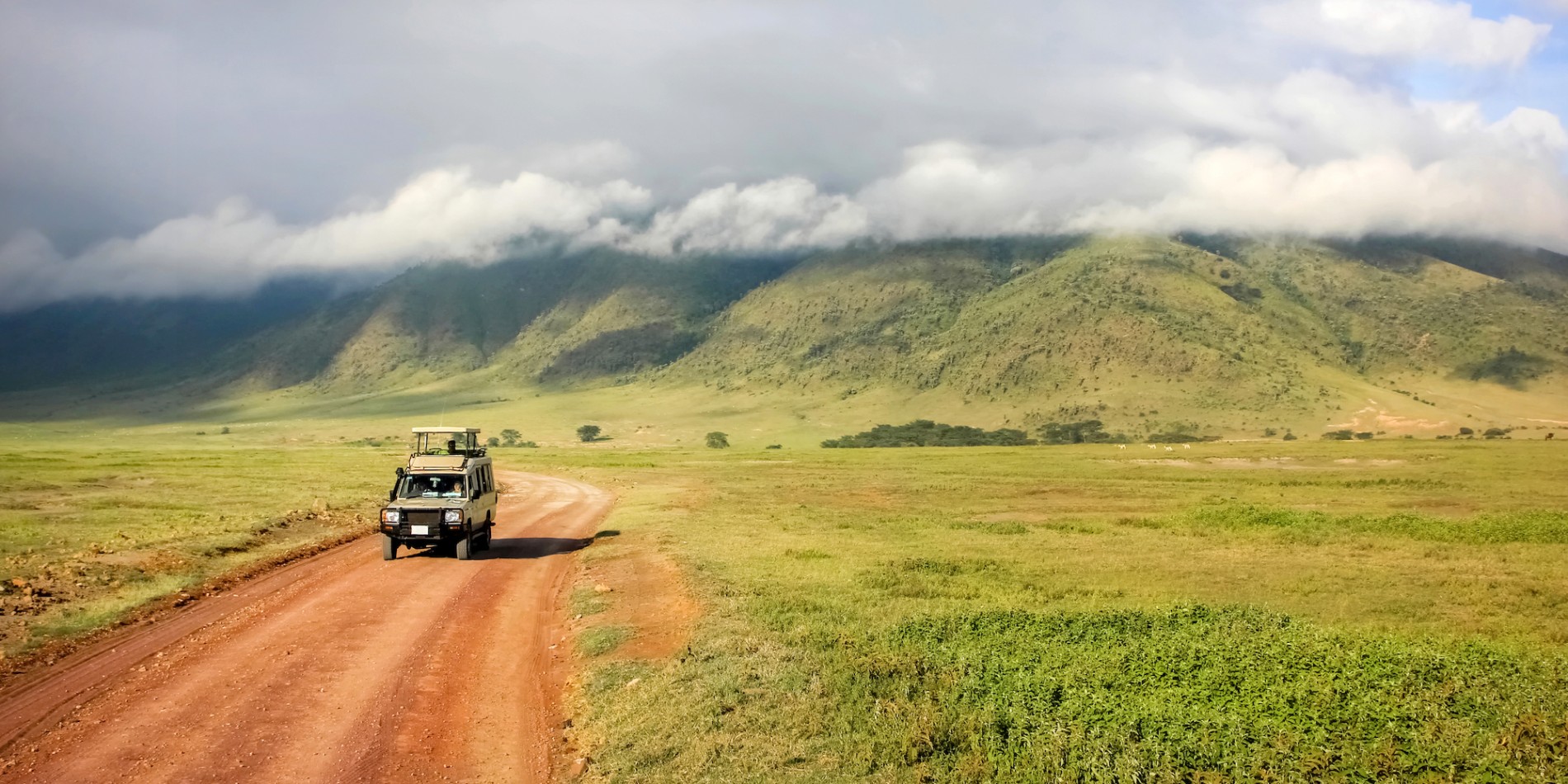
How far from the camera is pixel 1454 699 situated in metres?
12.3

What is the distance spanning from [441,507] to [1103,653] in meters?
20.0

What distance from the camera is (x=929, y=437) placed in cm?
15700

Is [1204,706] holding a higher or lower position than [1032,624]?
higher

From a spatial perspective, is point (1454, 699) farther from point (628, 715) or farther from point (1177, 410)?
point (1177, 410)

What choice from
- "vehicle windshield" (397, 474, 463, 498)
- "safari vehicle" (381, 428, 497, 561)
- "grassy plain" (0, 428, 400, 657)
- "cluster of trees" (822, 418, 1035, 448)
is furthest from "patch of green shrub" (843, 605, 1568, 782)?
"cluster of trees" (822, 418, 1035, 448)

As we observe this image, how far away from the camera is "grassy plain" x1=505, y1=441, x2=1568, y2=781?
35.0ft

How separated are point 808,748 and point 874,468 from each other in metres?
76.3

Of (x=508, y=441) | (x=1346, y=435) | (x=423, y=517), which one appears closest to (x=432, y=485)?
(x=423, y=517)

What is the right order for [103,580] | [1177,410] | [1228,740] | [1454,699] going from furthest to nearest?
[1177,410], [103,580], [1454,699], [1228,740]

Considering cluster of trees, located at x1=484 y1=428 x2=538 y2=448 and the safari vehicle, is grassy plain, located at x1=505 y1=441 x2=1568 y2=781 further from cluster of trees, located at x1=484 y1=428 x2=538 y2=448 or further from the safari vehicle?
cluster of trees, located at x1=484 y1=428 x2=538 y2=448

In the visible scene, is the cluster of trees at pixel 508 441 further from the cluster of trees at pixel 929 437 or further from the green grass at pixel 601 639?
the green grass at pixel 601 639

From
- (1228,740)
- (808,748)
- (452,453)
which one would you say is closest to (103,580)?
(452,453)

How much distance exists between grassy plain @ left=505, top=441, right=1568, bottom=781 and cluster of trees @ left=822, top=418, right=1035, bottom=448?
11001 cm

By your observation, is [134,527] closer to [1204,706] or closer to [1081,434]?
[1204,706]
